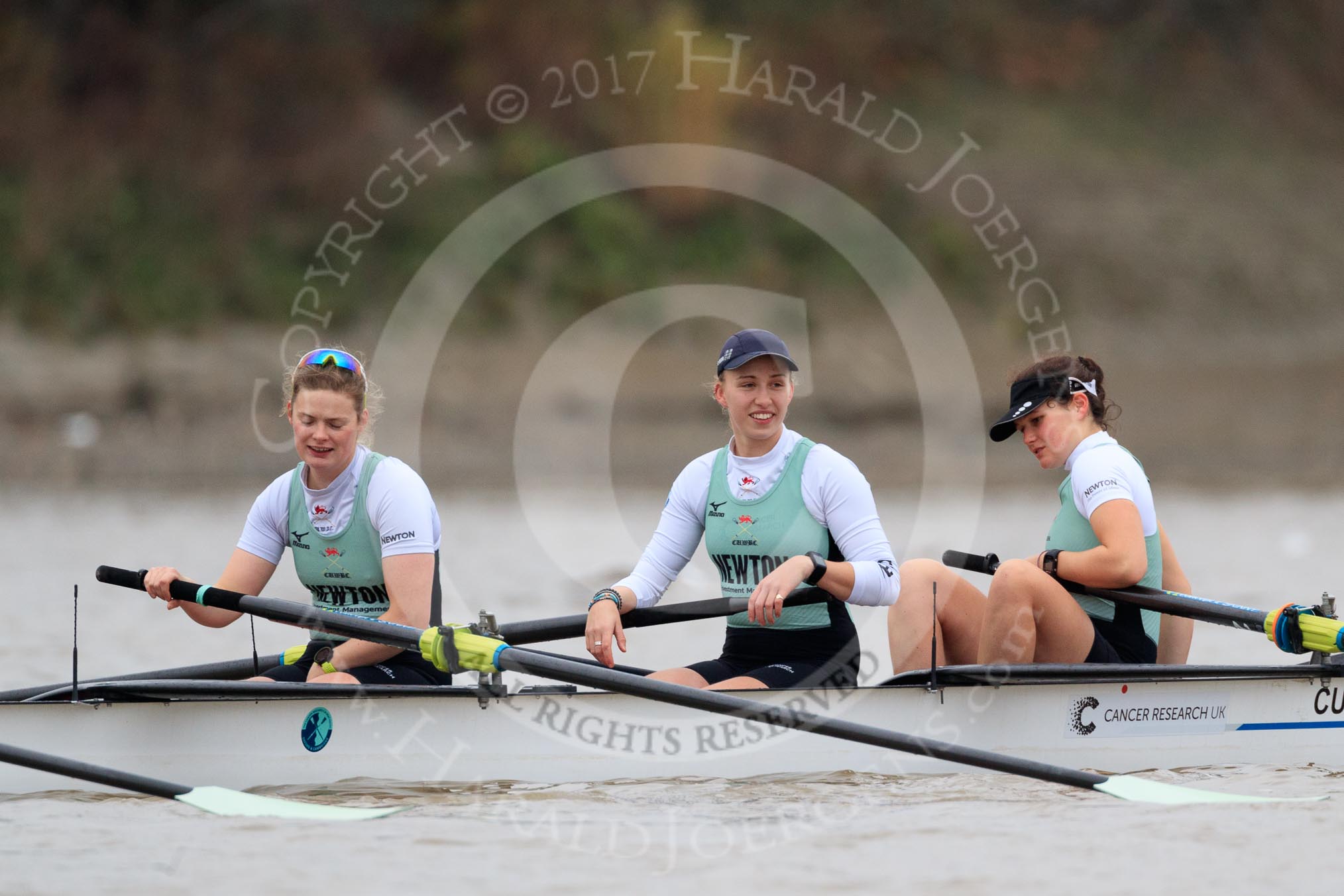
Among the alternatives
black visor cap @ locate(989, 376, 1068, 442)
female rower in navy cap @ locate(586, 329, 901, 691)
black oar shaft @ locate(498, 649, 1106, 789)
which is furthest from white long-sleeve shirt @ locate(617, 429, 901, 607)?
black visor cap @ locate(989, 376, 1068, 442)

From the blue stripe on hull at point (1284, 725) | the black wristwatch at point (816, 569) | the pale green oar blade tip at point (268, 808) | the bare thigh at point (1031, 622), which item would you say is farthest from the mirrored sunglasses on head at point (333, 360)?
the blue stripe on hull at point (1284, 725)

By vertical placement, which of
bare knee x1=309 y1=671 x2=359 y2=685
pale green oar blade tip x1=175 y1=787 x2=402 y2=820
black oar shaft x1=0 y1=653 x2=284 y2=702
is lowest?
pale green oar blade tip x1=175 y1=787 x2=402 y2=820

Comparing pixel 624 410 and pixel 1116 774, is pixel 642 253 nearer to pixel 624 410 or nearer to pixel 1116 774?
pixel 624 410

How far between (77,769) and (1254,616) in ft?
14.4

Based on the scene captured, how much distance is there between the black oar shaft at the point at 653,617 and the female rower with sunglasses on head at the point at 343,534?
0.36m

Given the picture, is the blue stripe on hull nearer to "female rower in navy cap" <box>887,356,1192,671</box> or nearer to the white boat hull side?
the white boat hull side

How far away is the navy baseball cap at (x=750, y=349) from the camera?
5371mm

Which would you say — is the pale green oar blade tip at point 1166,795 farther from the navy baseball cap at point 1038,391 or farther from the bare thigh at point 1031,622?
the navy baseball cap at point 1038,391

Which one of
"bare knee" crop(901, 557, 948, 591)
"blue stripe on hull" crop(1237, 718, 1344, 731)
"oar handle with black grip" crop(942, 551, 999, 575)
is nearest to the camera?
"bare knee" crop(901, 557, 948, 591)

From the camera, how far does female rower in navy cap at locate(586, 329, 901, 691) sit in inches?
213

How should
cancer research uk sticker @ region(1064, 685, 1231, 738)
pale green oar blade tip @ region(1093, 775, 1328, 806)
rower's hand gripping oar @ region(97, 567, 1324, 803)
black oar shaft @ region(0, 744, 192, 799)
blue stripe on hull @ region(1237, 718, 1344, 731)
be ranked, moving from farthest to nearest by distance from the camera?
blue stripe on hull @ region(1237, 718, 1344, 731) → cancer research uk sticker @ region(1064, 685, 1231, 738) → pale green oar blade tip @ region(1093, 775, 1328, 806) → rower's hand gripping oar @ region(97, 567, 1324, 803) → black oar shaft @ region(0, 744, 192, 799)

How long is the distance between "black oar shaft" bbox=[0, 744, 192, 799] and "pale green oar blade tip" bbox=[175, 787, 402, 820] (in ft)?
0.40

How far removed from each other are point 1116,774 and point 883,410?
2093cm

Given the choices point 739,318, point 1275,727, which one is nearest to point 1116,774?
point 1275,727
